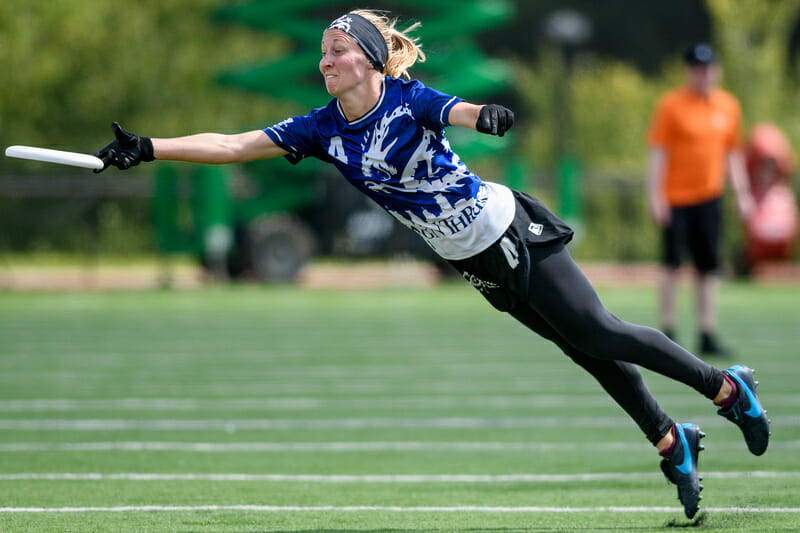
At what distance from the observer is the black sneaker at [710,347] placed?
11797 millimetres

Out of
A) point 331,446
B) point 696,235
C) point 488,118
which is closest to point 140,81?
point 696,235

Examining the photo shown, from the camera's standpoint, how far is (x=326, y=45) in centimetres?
557

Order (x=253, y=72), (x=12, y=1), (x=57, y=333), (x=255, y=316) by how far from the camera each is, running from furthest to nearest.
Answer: (x=12, y=1)
(x=253, y=72)
(x=255, y=316)
(x=57, y=333)

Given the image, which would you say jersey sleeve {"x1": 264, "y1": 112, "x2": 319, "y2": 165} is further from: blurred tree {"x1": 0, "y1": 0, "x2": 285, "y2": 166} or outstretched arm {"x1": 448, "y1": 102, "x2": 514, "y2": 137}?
blurred tree {"x1": 0, "y1": 0, "x2": 285, "y2": 166}

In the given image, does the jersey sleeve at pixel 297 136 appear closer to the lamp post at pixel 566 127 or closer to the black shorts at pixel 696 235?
the black shorts at pixel 696 235

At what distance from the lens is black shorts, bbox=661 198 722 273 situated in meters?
12.0

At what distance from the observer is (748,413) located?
5820 mm

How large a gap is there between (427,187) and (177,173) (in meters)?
19.7

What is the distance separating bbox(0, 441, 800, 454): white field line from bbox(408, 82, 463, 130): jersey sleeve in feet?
9.18

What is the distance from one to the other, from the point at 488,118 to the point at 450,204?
0.66 m

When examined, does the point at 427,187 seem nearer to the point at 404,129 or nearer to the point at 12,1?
the point at 404,129

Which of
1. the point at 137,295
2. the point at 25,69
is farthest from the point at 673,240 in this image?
the point at 25,69

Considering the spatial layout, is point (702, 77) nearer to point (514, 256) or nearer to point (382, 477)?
point (382, 477)

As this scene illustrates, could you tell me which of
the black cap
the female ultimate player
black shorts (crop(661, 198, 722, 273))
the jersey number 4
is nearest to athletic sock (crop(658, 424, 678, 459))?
the female ultimate player
